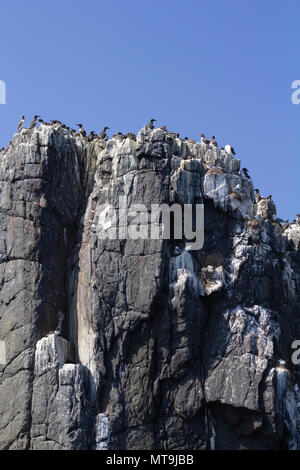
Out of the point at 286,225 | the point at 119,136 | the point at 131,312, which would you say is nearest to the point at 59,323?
the point at 131,312

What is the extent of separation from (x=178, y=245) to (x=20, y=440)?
14839mm

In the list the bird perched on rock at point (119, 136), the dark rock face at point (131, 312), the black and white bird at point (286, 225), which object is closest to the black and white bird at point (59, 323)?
the dark rock face at point (131, 312)

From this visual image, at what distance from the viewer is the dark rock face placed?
162ft

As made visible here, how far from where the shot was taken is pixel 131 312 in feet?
166

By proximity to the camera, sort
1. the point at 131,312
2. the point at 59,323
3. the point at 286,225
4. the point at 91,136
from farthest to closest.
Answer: the point at 286,225 < the point at 91,136 < the point at 59,323 < the point at 131,312

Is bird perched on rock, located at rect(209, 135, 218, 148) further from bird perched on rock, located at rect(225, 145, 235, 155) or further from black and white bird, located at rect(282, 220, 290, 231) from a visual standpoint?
black and white bird, located at rect(282, 220, 290, 231)

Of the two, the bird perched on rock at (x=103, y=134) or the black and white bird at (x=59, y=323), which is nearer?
the black and white bird at (x=59, y=323)

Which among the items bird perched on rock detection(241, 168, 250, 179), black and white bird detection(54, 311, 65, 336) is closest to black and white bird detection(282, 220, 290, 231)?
bird perched on rock detection(241, 168, 250, 179)

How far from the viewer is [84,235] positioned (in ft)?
176

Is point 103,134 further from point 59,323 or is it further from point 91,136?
point 59,323

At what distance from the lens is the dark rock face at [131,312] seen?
49469 millimetres

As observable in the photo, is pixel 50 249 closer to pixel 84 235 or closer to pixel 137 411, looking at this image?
pixel 84 235

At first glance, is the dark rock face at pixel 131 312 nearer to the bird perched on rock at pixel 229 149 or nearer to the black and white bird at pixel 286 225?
the bird perched on rock at pixel 229 149

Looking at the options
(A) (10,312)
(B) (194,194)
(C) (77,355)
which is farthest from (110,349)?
(B) (194,194)
